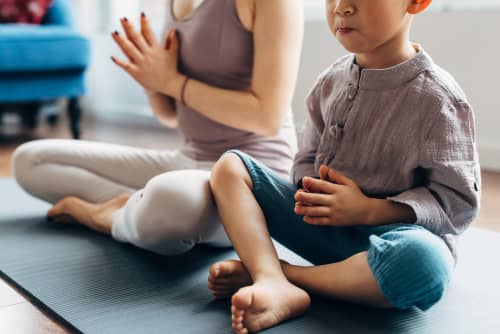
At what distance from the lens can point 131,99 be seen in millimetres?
3248

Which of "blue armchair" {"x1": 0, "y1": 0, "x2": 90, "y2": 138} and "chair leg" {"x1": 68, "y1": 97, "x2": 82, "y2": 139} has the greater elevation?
"blue armchair" {"x1": 0, "y1": 0, "x2": 90, "y2": 138}

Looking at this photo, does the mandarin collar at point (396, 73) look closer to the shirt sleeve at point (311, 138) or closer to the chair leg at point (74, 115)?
the shirt sleeve at point (311, 138)

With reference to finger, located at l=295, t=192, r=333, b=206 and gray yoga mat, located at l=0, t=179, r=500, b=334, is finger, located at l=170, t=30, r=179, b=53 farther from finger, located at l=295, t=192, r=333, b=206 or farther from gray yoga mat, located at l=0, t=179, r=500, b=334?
finger, located at l=295, t=192, r=333, b=206

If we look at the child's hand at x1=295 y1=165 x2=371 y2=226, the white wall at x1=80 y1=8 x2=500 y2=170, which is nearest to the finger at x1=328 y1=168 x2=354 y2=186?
the child's hand at x1=295 y1=165 x2=371 y2=226

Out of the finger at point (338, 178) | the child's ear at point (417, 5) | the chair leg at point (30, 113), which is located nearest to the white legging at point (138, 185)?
the finger at point (338, 178)

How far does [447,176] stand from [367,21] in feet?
0.70

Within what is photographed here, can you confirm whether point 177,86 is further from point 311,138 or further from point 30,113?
point 30,113

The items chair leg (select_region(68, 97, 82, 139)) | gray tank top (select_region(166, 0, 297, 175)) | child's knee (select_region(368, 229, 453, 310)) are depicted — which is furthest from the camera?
chair leg (select_region(68, 97, 82, 139))

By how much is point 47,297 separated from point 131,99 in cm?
247

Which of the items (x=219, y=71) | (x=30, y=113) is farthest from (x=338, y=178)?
(x=30, y=113)

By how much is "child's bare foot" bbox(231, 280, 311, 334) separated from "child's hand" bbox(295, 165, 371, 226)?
92 mm

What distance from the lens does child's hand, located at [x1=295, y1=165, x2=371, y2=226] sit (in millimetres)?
792

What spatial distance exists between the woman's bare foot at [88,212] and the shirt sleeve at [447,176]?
1.83 ft

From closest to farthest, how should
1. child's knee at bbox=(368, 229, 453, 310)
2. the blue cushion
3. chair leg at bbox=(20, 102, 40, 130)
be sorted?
child's knee at bbox=(368, 229, 453, 310) → the blue cushion → chair leg at bbox=(20, 102, 40, 130)
